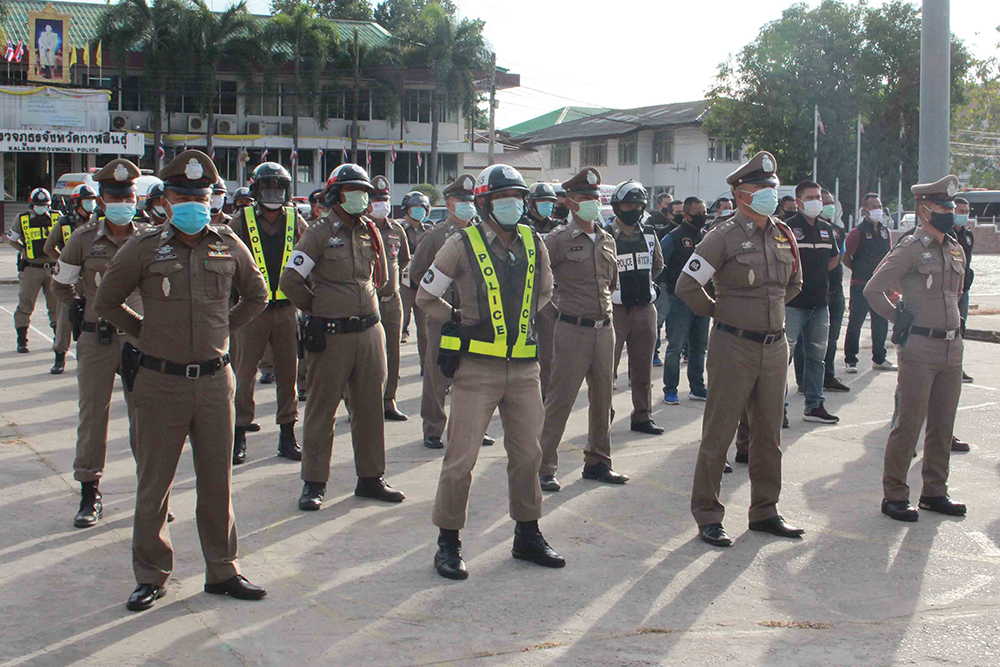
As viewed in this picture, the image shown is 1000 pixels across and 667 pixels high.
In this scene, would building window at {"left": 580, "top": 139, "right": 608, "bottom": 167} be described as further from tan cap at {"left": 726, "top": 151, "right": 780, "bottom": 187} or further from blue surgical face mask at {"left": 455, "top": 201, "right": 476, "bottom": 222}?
tan cap at {"left": 726, "top": 151, "right": 780, "bottom": 187}

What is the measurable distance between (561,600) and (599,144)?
64.8 meters

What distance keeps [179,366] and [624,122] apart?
64328mm

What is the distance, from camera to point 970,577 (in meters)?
5.89

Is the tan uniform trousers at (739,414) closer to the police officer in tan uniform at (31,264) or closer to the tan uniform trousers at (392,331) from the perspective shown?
the tan uniform trousers at (392,331)

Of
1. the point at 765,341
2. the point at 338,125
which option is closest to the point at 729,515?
the point at 765,341

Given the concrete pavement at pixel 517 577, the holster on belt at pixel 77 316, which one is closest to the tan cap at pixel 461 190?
the concrete pavement at pixel 517 577

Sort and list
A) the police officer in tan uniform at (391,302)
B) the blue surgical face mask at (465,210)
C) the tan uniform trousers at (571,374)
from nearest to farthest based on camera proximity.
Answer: the tan uniform trousers at (571,374) < the blue surgical face mask at (465,210) < the police officer in tan uniform at (391,302)

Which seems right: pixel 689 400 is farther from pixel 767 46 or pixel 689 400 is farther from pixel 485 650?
pixel 767 46

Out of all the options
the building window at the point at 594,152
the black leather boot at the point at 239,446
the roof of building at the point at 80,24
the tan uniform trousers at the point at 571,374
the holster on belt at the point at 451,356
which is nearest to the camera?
the holster on belt at the point at 451,356

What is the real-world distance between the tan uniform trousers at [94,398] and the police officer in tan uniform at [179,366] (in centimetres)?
148

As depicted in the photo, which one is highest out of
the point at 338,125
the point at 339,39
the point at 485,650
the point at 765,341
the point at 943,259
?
the point at 339,39

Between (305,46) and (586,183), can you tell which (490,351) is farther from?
(305,46)

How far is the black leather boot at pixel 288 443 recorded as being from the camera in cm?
858

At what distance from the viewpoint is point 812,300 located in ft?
32.9
